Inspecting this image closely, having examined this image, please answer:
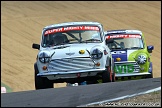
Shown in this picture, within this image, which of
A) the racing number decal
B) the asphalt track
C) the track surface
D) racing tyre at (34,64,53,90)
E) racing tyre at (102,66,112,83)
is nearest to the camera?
the asphalt track

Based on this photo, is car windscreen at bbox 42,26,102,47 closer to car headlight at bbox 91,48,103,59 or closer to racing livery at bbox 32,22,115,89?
racing livery at bbox 32,22,115,89

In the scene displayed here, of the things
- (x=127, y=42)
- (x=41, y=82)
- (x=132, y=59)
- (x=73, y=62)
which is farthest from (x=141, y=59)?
(x=41, y=82)

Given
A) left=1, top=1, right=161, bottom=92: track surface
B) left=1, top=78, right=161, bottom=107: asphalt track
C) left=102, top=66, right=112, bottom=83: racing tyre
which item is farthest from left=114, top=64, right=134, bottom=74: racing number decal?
left=1, top=1, right=161, bottom=92: track surface

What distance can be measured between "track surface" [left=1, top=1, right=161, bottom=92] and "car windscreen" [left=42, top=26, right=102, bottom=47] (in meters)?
13.6

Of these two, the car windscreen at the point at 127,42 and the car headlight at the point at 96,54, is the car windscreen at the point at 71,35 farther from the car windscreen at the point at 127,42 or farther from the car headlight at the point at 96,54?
the car windscreen at the point at 127,42

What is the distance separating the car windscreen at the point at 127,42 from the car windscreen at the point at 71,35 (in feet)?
11.7

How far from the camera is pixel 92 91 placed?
11.0m

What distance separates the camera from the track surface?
34438mm

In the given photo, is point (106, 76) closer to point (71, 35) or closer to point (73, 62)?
point (73, 62)

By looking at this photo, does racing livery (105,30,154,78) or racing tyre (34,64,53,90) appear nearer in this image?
racing tyre (34,64,53,90)

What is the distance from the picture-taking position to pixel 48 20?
153 ft

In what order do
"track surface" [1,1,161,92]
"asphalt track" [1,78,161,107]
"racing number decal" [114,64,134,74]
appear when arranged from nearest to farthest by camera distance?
"asphalt track" [1,78,161,107] → "racing number decal" [114,64,134,74] → "track surface" [1,1,161,92]

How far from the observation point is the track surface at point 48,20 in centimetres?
3444

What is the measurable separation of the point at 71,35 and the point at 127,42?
433 centimetres
